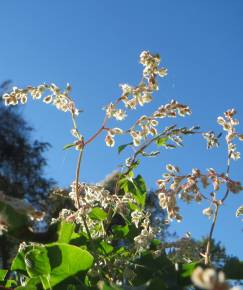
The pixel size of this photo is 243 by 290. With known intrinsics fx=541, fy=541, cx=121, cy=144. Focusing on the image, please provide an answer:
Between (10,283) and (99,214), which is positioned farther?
(99,214)

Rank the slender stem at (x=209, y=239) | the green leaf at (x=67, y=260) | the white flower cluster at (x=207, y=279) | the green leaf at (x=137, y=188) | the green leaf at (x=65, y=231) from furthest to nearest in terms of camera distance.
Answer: the green leaf at (x=137, y=188), the green leaf at (x=65, y=231), the slender stem at (x=209, y=239), the green leaf at (x=67, y=260), the white flower cluster at (x=207, y=279)

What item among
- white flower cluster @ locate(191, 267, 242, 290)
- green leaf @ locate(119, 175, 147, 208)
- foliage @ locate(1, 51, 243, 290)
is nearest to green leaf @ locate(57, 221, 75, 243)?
foliage @ locate(1, 51, 243, 290)

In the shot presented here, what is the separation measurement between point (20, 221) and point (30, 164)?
19085mm

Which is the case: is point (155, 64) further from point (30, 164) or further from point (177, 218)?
point (30, 164)

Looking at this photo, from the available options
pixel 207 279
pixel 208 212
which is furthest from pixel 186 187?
pixel 207 279

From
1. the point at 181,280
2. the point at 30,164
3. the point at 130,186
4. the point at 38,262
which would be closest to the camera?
the point at 181,280

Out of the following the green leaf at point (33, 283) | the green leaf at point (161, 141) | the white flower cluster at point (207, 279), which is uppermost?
the green leaf at point (161, 141)

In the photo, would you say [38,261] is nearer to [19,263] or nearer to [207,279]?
[19,263]

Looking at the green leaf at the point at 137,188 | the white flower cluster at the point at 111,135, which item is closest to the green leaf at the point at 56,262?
the white flower cluster at the point at 111,135

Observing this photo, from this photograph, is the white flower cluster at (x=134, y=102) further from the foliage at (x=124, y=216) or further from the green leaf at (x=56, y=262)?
the green leaf at (x=56, y=262)

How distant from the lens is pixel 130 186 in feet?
5.36

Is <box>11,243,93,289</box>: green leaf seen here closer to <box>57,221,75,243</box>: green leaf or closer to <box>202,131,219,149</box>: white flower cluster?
<box>57,221,75,243</box>: green leaf

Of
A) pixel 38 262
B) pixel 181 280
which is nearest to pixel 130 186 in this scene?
pixel 38 262

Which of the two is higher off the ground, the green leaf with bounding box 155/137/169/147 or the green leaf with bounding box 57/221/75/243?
the green leaf with bounding box 155/137/169/147
